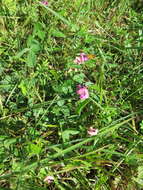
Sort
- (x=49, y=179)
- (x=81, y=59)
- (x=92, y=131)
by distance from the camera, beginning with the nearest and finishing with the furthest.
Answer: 1. (x=49, y=179)
2. (x=92, y=131)
3. (x=81, y=59)

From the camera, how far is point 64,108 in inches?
63.0

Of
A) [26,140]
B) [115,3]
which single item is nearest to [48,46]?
[26,140]

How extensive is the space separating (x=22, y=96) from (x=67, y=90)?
10.1 inches

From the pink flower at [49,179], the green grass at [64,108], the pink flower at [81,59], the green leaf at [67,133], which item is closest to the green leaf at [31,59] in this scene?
the green grass at [64,108]

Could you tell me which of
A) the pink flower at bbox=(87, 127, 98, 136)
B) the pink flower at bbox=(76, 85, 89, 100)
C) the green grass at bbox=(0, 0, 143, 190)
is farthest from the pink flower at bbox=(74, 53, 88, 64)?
the pink flower at bbox=(87, 127, 98, 136)

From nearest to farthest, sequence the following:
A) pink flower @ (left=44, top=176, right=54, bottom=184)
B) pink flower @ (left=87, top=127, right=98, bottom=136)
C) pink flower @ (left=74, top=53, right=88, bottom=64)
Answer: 1. pink flower @ (left=44, top=176, right=54, bottom=184)
2. pink flower @ (left=87, top=127, right=98, bottom=136)
3. pink flower @ (left=74, top=53, right=88, bottom=64)

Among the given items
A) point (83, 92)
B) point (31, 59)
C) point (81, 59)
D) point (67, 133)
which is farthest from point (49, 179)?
point (81, 59)

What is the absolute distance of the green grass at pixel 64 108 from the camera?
4.70 ft

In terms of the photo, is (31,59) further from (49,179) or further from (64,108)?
(49,179)

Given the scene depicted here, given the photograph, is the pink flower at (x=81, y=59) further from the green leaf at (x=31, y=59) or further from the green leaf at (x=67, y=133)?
the green leaf at (x=67, y=133)

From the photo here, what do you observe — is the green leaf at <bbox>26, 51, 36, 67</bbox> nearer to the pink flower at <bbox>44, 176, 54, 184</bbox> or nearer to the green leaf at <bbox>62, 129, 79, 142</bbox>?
the green leaf at <bbox>62, 129, 79, 142</bbox>

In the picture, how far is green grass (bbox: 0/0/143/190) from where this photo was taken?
4.70 feet

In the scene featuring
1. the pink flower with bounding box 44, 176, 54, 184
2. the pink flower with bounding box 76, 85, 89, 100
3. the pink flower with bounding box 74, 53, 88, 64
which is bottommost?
the pink flower with bounding box 44, 176, 54, 184

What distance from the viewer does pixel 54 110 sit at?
1.57 metres
